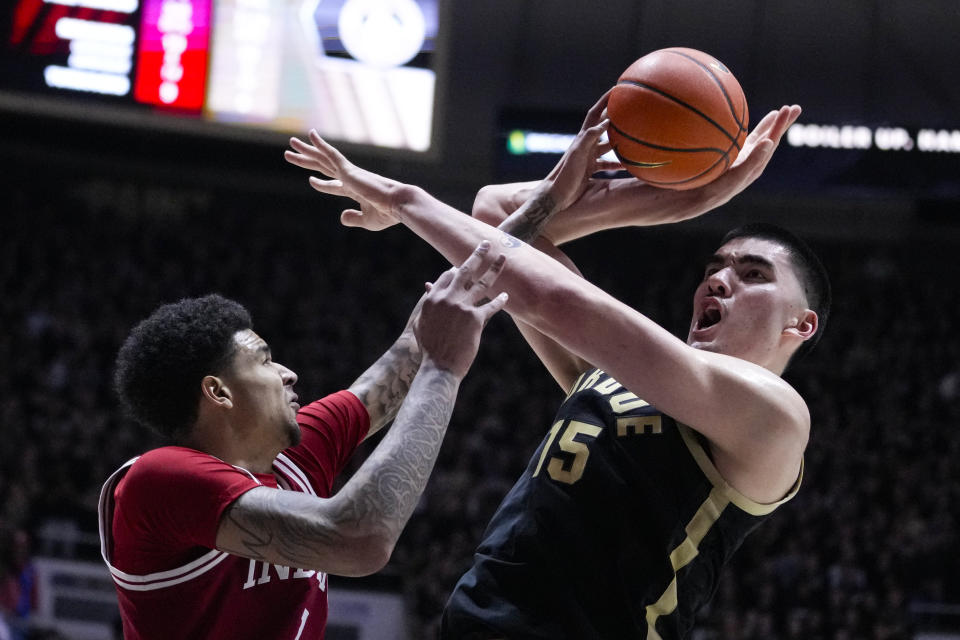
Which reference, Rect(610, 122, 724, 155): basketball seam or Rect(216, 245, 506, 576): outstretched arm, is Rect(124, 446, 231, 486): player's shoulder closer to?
Rect(216, 245, 506, 576): outstretched arm

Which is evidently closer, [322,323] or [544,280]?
[544,280]

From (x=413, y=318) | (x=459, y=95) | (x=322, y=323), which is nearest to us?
(x=413, y=318)

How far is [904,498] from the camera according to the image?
12094 millimetres

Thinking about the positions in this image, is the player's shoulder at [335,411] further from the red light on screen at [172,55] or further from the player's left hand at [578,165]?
the red light on screen at [172,55]

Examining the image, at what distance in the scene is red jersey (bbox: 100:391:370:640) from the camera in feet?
8.11

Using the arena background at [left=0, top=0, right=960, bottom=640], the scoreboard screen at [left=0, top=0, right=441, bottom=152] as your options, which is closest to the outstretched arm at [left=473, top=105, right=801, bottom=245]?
the arena background at [left=0, top=0, right=960, bottom=640]

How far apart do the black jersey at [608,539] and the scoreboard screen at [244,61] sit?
27.0ft

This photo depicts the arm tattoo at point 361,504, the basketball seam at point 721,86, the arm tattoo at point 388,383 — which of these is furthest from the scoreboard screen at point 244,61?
the arm tattoo at point 361,504

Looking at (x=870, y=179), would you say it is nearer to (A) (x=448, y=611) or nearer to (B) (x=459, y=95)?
(B) (x=459, y=95)

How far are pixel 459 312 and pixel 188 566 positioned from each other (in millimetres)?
911

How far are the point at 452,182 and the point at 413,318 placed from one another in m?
14.2

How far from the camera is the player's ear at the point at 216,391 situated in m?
2.77

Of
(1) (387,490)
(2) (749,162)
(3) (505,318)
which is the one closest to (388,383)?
(1) (387,490)

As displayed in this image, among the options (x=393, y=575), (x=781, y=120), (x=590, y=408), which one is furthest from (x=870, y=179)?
(x=590, y=408)
